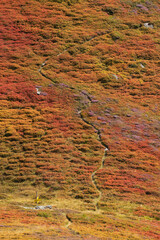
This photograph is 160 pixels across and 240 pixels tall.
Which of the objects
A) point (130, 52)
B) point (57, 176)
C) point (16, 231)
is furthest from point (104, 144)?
point (130, 52)

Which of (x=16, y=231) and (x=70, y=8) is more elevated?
(x=16, y=231)

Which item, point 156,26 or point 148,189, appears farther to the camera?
point 156,26

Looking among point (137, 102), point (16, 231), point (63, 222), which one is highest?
point (16, 231)

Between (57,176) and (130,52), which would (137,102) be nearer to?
(130,52)

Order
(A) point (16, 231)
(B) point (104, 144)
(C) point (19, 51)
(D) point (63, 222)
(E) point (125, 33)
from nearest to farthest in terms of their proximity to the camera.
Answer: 1. (A) point (16, 231)
2. (D) point (63, 222)
3. (B) point (104, 144)
4. (C) point (19, 51)
5. (E) point (125, 33)

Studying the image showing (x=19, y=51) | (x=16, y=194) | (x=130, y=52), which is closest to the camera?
(x=16, y=194)

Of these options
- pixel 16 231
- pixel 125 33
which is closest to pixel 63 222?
pixel 16 231
